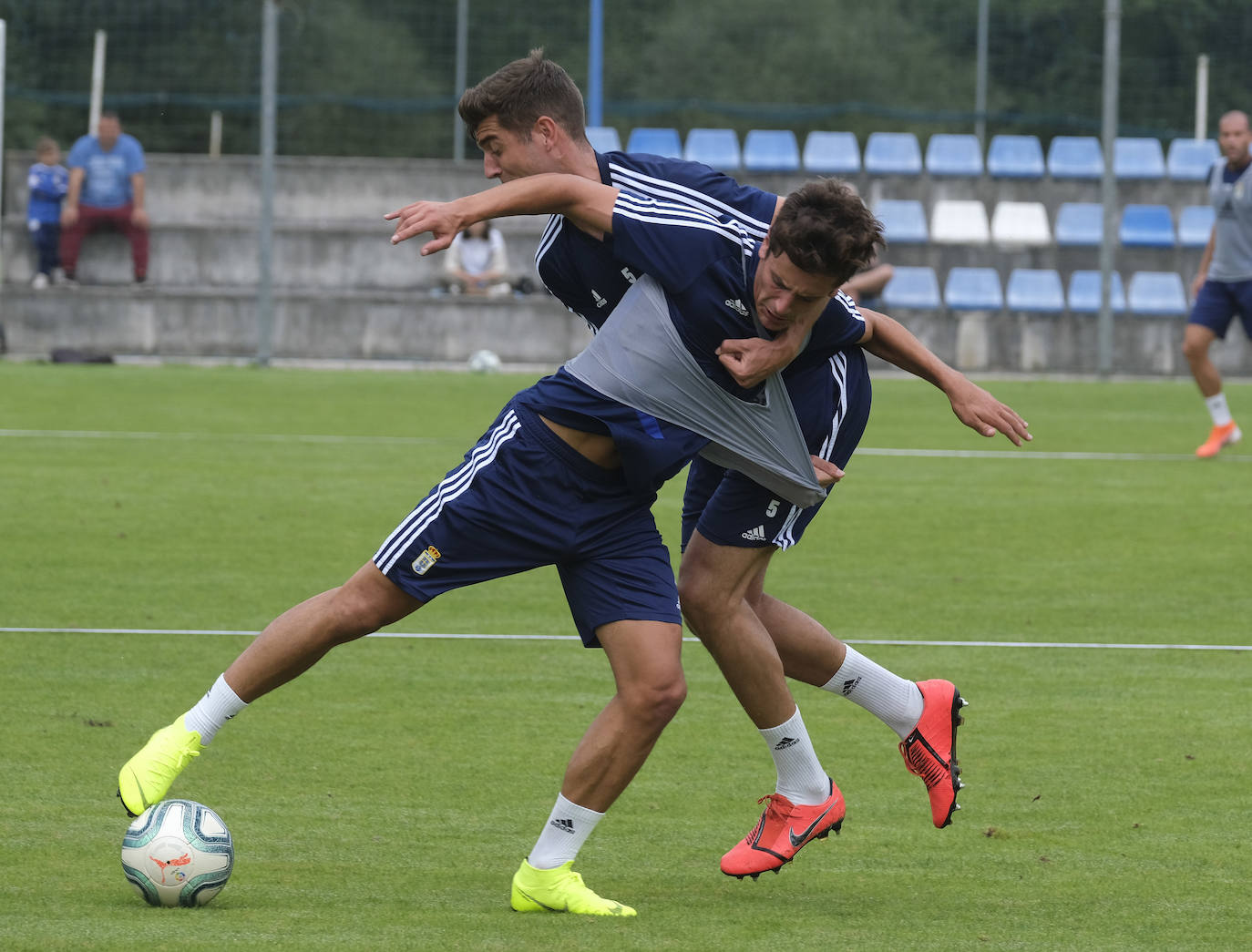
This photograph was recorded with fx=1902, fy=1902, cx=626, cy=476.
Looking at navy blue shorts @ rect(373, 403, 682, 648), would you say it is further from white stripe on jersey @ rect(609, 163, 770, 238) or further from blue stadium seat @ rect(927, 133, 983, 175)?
blue stadium seat @ rect(927, 133, 983, 175)

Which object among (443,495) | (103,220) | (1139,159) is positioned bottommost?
(443,495)

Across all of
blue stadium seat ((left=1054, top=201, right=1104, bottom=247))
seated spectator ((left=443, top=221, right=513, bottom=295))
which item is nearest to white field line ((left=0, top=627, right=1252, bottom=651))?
seated spectator ((left=443, top=221, right=513, bottom=295))

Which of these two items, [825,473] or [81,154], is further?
[81,154]

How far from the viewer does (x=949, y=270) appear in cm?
2419

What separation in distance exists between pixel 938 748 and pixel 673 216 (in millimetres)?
1661

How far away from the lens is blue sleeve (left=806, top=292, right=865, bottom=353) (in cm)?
463

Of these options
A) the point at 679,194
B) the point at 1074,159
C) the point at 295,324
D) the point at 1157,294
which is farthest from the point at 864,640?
the point at 1074,159

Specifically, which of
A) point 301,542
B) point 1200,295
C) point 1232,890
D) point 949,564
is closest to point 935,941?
point 1232,890

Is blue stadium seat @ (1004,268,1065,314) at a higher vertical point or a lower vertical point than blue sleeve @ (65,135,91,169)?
lower

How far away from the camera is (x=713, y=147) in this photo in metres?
25.9

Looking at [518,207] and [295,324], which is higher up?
[518,207]

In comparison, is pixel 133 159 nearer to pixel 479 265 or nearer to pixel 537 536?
pixel 479 265

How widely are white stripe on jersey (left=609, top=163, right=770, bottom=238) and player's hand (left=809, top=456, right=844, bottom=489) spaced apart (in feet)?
2.03

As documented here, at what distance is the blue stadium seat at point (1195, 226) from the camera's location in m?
24.3
